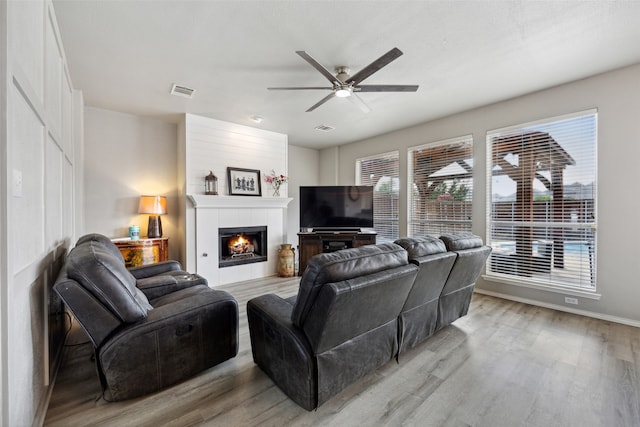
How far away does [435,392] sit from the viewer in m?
1.80

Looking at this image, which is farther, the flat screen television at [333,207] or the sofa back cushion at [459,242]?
the flat screen television at [333,207]

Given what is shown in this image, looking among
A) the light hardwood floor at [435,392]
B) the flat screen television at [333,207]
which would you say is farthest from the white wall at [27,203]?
the flat screen television at [333,207]

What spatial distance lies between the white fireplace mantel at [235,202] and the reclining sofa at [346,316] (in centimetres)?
259

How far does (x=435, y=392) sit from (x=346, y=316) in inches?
35.9

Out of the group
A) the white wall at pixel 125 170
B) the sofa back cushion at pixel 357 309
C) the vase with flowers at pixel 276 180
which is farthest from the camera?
the vase with flowers at pixel 276 180

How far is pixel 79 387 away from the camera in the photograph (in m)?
1.84

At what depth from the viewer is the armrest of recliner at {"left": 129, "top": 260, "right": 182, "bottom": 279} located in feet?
9.12

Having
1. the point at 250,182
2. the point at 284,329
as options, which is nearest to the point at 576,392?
the point at 284,329

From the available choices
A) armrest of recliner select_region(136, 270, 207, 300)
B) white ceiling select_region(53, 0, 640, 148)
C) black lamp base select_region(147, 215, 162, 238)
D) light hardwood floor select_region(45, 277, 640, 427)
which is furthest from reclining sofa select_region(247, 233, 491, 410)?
black lamp base select_region(147, 215, 162, 238)

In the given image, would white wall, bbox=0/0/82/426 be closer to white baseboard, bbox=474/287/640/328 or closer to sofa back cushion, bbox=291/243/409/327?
sofa back cushion, bbox=291/243/409/327

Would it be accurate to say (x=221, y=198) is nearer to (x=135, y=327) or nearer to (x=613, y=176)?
(x=135, y=327)

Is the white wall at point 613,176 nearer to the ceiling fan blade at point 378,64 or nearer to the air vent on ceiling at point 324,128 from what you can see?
the ceiling fan blade at point 378,64

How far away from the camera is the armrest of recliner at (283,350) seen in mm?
1569

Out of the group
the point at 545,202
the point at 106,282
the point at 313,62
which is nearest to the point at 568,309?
the point at 545,202
